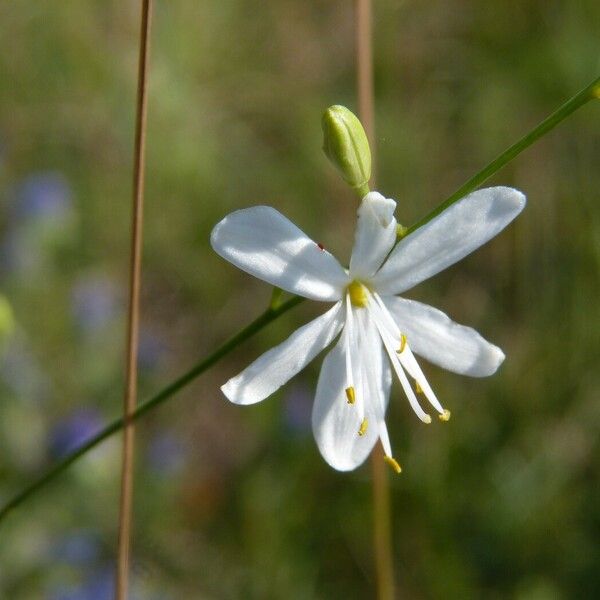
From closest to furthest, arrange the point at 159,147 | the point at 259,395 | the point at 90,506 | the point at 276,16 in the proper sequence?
the point at 259,395
the point at 90,506
the point at 159,147
the point at 276,16

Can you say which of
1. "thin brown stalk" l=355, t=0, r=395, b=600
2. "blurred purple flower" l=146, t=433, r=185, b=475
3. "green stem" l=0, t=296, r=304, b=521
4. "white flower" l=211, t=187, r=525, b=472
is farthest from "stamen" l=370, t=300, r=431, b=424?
"blurred purple flower" l=146, t=433, r=185, b=475

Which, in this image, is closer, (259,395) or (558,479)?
(259,395)

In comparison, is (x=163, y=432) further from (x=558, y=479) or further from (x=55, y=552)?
(x=558, y=479)

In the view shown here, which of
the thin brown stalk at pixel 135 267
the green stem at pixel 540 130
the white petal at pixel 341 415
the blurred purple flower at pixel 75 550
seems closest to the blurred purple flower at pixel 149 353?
the blurred purple flower at pixel 75 550

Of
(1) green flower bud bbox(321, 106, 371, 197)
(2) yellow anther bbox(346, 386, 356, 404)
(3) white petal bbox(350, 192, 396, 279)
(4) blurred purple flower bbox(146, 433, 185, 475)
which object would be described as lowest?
(2) yellow anther bbox(346, 386, 356, 404)

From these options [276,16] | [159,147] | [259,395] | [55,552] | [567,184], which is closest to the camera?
[259,395]

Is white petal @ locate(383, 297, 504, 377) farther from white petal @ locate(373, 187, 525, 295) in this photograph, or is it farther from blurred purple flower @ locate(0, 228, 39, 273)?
blurred purple flower @ locate(0, 228, 39, 273)

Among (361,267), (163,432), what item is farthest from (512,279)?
(361,267)
